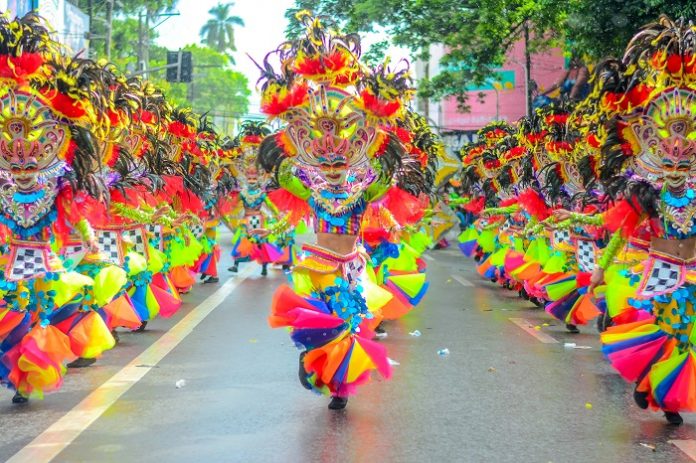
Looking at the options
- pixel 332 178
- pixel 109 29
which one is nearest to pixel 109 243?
pixel 332 178

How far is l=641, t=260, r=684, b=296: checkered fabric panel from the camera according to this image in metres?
6.54

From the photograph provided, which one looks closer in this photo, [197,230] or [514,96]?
[197,230]

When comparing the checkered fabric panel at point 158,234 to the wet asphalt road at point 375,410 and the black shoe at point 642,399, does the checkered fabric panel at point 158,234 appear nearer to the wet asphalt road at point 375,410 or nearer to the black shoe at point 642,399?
the wet asphalt road at point 375,410

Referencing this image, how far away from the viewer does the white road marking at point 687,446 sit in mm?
5887

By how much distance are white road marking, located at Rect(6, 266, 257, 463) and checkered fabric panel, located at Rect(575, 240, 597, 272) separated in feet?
13.3

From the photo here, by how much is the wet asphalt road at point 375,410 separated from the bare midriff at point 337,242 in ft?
3.40

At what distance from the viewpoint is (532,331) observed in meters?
11.3

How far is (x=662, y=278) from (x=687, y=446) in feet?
3.52

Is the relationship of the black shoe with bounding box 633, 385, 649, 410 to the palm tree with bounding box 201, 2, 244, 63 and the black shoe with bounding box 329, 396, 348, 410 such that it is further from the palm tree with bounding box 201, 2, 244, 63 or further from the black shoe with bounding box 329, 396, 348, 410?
the palm tree with bounding box 201, 2, 244, 63

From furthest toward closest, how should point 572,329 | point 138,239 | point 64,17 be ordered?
point 64,17, point 572,329, point 138,239

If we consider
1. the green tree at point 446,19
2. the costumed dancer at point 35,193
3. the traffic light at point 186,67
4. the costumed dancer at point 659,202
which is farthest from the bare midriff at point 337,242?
the traffic light at point 186,67

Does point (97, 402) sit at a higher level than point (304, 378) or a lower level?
lower

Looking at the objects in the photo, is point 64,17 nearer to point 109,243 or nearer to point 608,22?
point 608,22

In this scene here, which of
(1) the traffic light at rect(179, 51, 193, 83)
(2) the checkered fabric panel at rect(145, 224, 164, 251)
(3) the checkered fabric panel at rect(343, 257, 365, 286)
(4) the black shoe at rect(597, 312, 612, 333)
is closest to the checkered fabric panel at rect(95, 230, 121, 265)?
(2) the checkered fabric panel at rect(145, 224, 164, 251)
